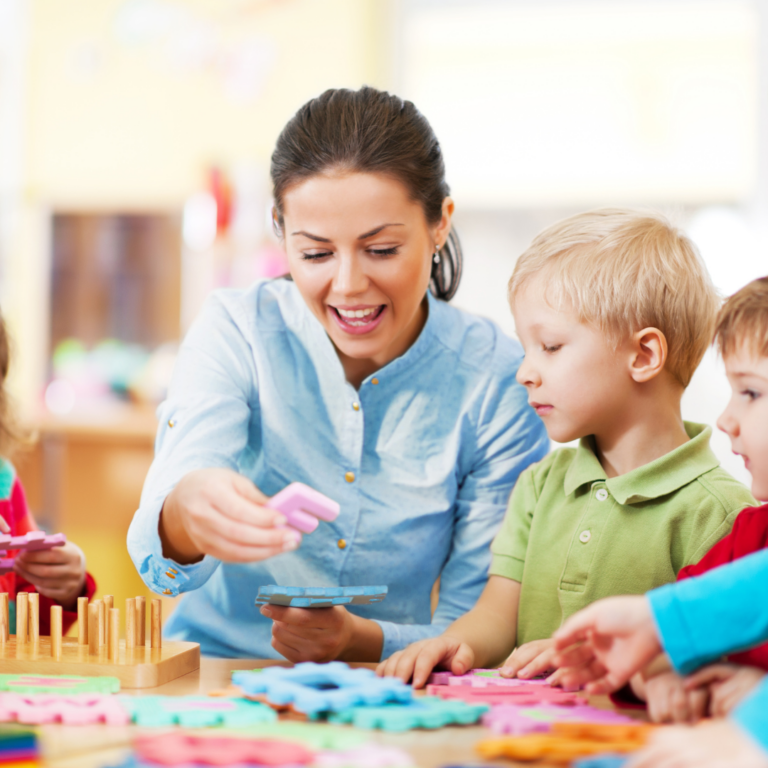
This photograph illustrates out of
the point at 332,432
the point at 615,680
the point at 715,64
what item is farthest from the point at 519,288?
the point at 715,64

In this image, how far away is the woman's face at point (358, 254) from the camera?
110 centimetres

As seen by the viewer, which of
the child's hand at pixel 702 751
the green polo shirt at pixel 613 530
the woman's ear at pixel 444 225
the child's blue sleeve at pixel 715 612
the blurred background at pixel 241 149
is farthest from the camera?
the blurred background at pixel 241 149

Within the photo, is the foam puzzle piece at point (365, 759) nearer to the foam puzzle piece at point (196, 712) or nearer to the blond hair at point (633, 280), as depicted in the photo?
the foam puzzle piece at point (196, 712)

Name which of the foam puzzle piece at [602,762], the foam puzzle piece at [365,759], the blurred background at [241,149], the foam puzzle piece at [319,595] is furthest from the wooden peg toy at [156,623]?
the blurred background at [241,149]

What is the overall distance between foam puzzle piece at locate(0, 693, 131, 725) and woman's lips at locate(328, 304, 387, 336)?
0.56 m

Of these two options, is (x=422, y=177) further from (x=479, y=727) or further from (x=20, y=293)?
(x=20, y=293)

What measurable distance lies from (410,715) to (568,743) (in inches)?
5.1

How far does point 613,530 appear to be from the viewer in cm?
106

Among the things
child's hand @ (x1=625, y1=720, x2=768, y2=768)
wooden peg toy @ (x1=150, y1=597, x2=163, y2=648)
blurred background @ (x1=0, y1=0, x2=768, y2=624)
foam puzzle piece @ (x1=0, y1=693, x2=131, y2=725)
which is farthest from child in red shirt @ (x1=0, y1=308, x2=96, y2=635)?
blurred background @ (x1=0, y1=0, x2=768, y2=624)

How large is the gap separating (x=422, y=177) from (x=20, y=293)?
3087 millimetres

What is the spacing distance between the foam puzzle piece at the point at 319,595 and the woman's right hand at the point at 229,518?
0.16ft

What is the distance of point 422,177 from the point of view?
1180 mm

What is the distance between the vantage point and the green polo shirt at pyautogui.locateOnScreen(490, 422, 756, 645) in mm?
1027

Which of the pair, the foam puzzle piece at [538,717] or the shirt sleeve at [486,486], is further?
the shirt sleeve at [486,486]
